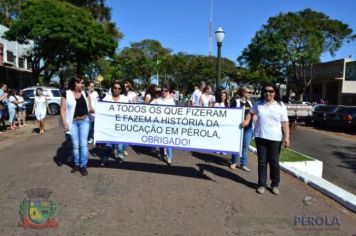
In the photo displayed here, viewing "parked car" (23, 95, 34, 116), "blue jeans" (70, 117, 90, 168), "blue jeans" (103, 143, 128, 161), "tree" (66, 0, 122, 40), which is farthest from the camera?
"tree" (66, 0, 122, 40)

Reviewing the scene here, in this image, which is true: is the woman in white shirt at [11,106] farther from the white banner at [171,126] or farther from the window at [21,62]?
the window at [21,62]

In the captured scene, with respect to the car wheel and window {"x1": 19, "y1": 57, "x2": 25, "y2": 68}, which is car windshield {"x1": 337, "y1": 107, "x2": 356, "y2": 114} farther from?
window {"x1": 19, "y1": 57, "x2": 25, "y2": 68}

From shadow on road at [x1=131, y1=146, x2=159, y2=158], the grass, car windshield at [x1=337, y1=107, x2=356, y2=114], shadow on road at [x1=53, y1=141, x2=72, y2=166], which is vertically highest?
car windshield at [x1=337, y1=107, x2=356, y2=114]

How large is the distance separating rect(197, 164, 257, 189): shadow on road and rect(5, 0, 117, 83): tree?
24511 millimetres

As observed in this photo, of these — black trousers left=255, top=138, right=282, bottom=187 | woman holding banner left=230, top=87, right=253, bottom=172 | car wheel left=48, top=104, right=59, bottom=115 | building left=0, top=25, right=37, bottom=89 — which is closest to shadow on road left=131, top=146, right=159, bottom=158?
woman holding banner left=230, top=87, right=253, bottom=172

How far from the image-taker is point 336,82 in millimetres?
44281

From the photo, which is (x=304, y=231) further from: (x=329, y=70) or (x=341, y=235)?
(x=329, y=70)

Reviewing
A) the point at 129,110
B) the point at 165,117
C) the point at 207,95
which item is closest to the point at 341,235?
the point at 165,117

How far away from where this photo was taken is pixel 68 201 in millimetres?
5992

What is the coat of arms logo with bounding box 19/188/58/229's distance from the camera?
16.7ft

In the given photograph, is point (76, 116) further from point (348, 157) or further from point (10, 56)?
point (10, 56)

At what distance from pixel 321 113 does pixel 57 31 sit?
742 inches

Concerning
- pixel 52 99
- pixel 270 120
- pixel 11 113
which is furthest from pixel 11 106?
pixel 270 120

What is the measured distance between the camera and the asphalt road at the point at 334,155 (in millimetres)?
9945
